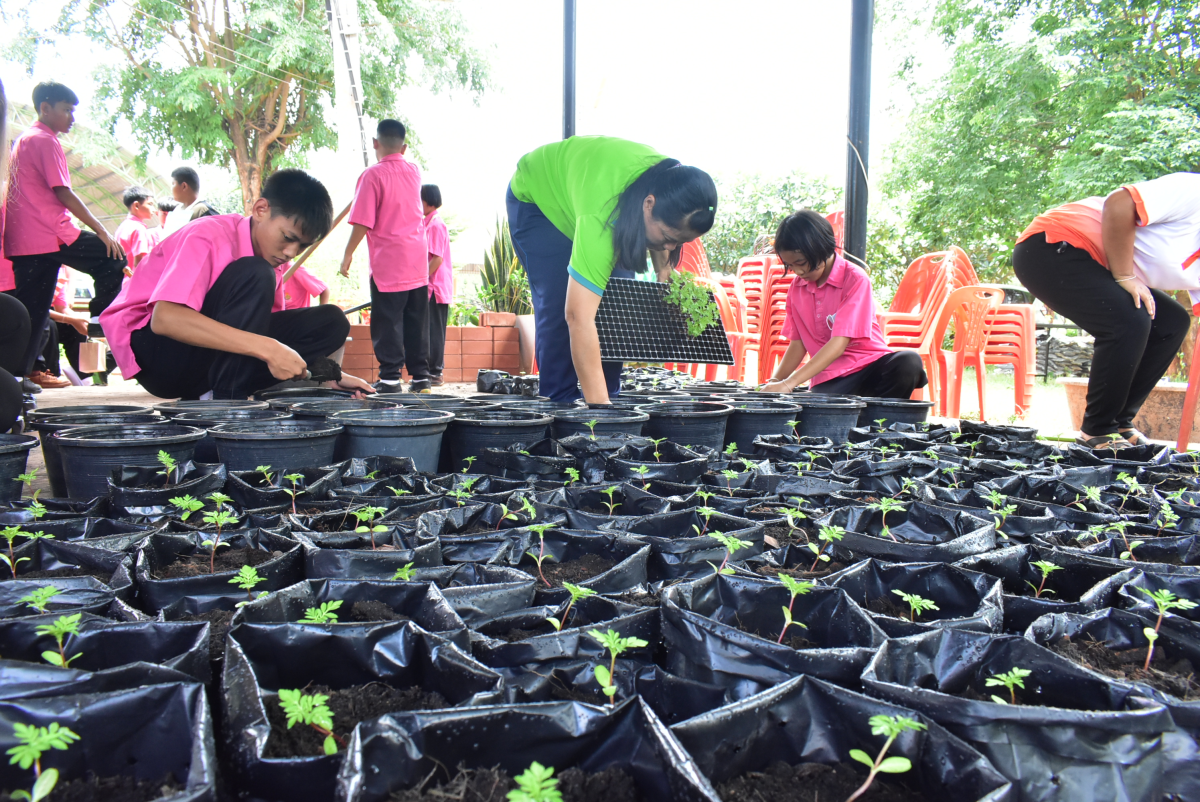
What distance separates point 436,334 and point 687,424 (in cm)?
338

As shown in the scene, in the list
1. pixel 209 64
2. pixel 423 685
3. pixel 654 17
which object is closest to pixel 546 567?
pixel 423 685

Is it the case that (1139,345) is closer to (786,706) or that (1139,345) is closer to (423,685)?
(786,706)

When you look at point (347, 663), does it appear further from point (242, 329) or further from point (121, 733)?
point (242, 329)

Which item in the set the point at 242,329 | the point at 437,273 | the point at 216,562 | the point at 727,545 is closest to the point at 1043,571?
the point at 727,545

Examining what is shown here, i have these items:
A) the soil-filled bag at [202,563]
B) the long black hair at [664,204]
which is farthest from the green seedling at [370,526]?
the long black hair at [664,204]

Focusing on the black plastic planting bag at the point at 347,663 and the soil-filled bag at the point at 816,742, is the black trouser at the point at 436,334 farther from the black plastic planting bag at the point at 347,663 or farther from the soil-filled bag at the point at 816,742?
the soil-filled bag at the point at 816,742

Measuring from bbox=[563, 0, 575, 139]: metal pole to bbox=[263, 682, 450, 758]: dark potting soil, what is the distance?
4.53 metres

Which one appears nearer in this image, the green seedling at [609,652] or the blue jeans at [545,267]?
the green seedling at [609,652]

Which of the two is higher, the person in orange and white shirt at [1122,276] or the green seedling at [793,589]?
the person in orange and white shirt at [1122,276]

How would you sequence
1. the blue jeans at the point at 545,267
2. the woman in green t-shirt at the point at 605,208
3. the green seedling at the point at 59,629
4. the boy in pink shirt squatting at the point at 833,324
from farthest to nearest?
1. the boy in pink shirt squatting at the point at 833,324
2. the blue jeans at the point at 545,267
3. the woman in green t-shirt at the point at 605,208
4. the green seedling at the point at 59,629

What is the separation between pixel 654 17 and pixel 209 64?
793 cm

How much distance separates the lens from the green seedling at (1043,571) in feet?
3.75

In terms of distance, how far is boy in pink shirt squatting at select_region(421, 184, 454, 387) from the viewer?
17.2 ft

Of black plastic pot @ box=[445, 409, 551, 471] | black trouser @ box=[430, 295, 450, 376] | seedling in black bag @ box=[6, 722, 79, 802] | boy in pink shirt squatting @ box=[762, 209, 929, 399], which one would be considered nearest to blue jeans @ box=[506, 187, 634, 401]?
black plastic pot @ box=[445, 409, 551, 471]
